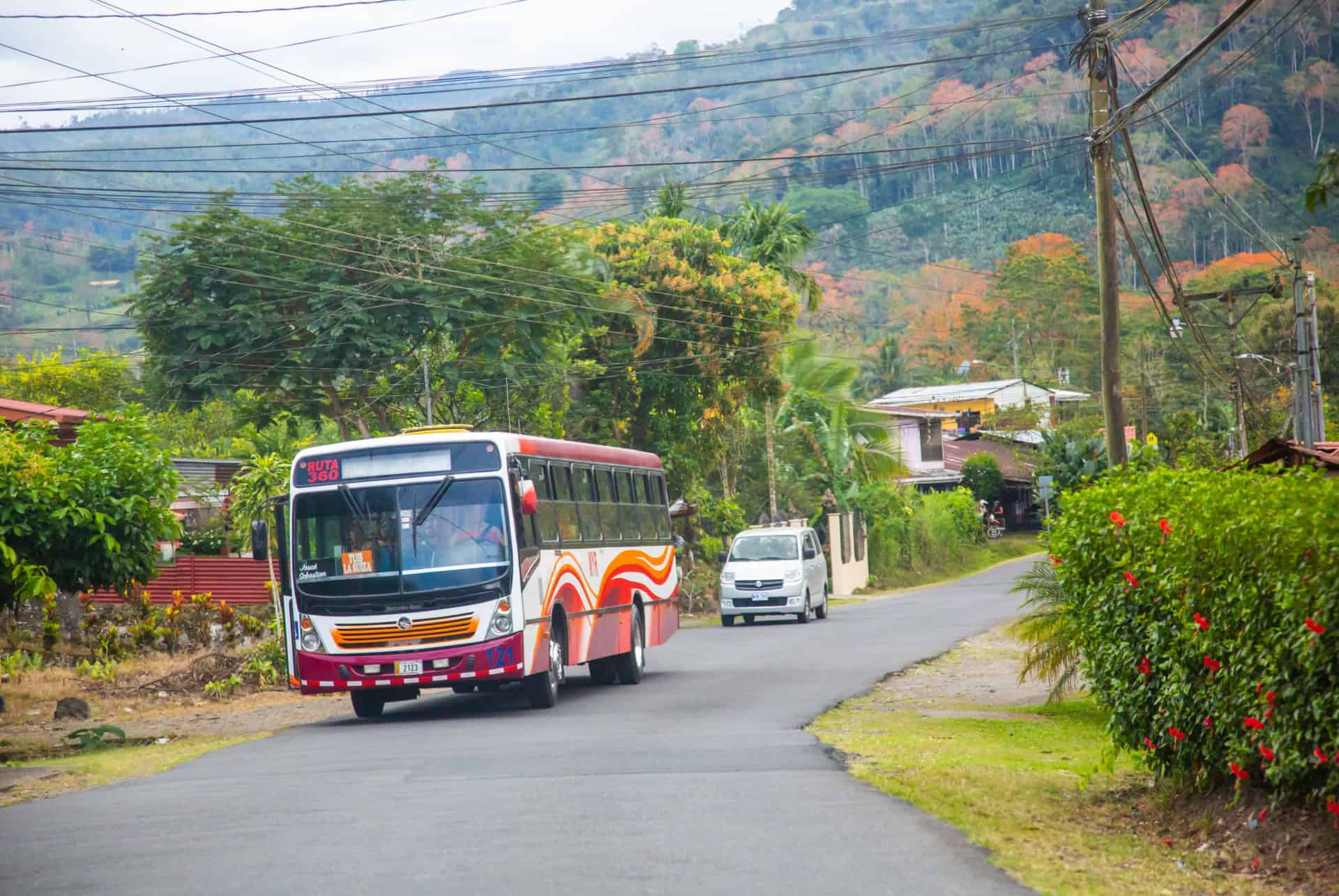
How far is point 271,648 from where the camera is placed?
2122 cm

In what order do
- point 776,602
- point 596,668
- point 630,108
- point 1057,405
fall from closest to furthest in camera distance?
point 596,668, point 776,602, point 1057,405, point 630,108

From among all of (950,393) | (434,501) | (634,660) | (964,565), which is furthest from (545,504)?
(950,393)

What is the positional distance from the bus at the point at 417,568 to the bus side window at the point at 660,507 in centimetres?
584

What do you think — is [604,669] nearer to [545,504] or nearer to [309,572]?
[545,504]

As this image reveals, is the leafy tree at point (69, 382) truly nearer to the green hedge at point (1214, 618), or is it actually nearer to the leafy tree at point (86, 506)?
the leafy tree at point (86, 506)

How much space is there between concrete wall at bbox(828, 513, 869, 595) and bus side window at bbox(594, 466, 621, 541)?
2676 cm

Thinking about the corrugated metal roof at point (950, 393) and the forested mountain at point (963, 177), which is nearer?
the corrugated metal roof at point (950, 393)

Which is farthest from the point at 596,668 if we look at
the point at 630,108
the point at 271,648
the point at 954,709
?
the point at 630,108

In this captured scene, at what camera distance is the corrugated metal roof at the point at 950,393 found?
86.1m

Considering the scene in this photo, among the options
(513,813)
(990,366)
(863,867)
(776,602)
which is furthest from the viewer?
(990,366)

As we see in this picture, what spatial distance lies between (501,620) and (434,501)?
1479 mm

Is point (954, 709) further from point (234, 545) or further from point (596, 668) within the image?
point (234, 545)

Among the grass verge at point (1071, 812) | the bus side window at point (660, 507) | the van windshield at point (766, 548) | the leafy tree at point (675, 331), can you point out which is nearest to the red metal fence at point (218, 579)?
the leafy tree at point (675, 331)

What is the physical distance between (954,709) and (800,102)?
16635 centimetres
